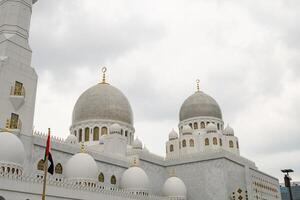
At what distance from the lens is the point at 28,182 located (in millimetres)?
19125

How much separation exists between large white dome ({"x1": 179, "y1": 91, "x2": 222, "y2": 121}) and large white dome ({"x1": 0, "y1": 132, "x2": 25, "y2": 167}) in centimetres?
2373

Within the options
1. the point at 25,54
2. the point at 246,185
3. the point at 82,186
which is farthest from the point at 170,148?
the point at 25,54


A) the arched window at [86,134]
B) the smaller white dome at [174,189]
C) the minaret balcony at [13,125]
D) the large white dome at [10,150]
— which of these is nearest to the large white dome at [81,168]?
the minaret balcony at [13,125]

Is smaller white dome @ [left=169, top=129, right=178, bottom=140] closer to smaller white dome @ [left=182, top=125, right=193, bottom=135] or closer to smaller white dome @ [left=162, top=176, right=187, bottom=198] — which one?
smaller white dome @ [left=182, top=125, right=193, bottom=135]

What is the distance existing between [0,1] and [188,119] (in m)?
23.3

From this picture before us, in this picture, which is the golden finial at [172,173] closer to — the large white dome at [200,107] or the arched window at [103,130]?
the arched window at [103,130]

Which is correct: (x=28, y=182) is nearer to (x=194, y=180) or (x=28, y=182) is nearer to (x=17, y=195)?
(x=17, y=195)

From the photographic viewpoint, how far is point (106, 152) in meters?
30.9

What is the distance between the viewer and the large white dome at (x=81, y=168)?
2338 cm

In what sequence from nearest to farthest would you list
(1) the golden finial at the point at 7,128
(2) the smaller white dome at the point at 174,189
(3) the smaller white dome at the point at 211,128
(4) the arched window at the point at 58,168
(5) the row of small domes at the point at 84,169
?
(5) the row of small domes at the point at 84,169, (1) the golden finial at the point at 7,128, (4) the arched window at the point at 58,168, (2) the smaller white dome at the point at 174,189, (3) the smaller white dome at the point at 211,128

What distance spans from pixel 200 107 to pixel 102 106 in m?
11.1

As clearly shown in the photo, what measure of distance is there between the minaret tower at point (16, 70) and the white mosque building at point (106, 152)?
0.20 ft

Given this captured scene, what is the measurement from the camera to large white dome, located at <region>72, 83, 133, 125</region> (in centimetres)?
3734

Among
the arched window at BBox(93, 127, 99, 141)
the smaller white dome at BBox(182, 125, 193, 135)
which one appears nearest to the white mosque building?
the arched window at BBox(93, 127, 99, 141)
